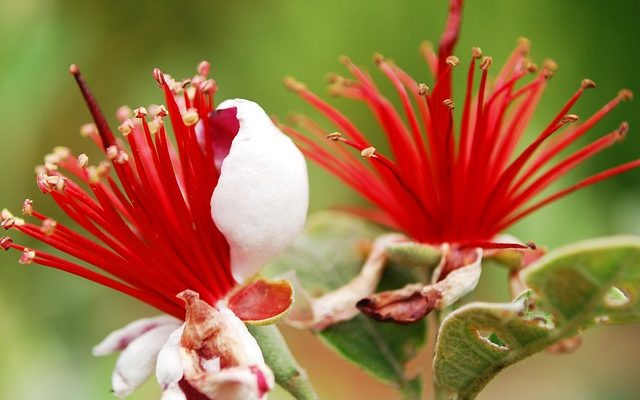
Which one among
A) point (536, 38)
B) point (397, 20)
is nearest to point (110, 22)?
point (397, 20)

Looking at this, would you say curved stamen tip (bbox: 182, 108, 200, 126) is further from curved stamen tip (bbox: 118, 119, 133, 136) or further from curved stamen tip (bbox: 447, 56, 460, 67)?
curved stamen tip (bbox: 447, 56, 460, 67)

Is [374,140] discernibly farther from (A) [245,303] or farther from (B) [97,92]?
(A) [245,303]

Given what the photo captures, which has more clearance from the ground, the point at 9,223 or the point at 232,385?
the point at 9,223

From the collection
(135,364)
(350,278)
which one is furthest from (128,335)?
(350,278)

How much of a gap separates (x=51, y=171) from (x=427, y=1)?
2176mm

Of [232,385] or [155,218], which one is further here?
[155,218]

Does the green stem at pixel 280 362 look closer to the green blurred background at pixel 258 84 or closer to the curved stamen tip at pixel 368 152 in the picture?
the curved stamen tip at pixel 368 152

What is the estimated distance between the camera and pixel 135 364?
916 millimetres

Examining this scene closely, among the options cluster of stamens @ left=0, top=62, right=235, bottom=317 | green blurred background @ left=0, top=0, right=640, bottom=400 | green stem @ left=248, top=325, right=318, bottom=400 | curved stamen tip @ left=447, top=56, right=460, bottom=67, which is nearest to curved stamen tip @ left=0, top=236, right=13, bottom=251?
cluster of stamens @ left=0, top=62, right=235, bottom=317

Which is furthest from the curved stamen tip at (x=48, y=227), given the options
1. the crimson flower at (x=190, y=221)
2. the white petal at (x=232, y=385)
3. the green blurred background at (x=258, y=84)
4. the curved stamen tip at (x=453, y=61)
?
the green blurred background at (x=258, y=84)

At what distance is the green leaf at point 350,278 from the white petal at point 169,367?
25 centimetres

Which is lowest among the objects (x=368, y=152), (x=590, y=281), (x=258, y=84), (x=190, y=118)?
(x=258, y=84)

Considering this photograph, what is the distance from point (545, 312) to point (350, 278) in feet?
1.27

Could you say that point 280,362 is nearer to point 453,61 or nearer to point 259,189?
point 259,189
